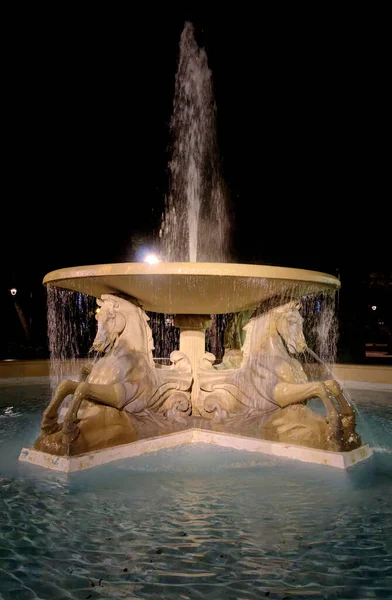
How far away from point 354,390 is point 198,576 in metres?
10.4

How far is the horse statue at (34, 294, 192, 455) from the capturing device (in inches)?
203

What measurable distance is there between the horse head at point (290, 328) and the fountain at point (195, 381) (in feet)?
0.04

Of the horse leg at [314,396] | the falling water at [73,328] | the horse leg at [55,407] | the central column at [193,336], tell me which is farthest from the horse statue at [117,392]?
the falling water at [73,328]

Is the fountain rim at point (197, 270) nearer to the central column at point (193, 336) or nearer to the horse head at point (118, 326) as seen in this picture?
the horse head at point (118, 326)

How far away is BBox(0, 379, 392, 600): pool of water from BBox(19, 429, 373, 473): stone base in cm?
10

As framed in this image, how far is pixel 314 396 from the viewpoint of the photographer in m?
5.57

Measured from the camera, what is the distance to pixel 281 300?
6.39m

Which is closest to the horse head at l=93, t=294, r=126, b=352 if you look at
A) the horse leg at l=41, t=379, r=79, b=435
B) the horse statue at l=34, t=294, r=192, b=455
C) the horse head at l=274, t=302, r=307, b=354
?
the horse statue at l=34, t=294, r=192, b=455

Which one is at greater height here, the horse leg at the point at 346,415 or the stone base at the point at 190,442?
the horse leg at the point at 346,415

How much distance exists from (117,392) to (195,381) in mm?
1367

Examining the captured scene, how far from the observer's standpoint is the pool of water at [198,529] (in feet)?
9.10

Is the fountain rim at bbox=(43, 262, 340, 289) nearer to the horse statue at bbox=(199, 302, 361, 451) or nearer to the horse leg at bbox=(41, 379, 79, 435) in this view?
the horse statue at bbox=(199, 302, 361, 451)

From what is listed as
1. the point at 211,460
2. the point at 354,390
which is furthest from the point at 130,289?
the point at 354,390

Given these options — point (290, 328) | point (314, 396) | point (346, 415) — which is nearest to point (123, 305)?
point (290, 328)
